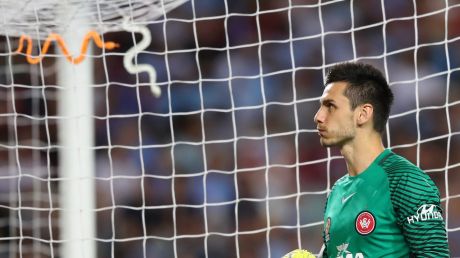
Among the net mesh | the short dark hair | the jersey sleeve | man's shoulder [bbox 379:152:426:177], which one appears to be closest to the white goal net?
the net mesh

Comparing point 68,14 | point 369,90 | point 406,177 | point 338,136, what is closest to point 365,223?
point 406,177

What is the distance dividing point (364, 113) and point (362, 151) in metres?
0.12

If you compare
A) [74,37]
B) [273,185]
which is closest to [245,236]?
[273,185]

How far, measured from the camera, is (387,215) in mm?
2381

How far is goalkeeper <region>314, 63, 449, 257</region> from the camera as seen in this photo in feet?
7.52

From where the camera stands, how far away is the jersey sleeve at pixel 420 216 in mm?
2266

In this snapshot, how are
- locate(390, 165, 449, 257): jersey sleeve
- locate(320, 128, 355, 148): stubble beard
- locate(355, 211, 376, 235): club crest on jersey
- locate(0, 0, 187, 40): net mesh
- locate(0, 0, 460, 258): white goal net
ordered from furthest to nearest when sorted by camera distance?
locate(0, 0, 460, 258): white goal net, locate(0, 0, 187, 40): net mesh, locate(320, 128, 355, 148): stubble beard, locate(355, 211, 376, 235): club crest on jersey, locate(390, 165, 449, 257): jersey sleeve

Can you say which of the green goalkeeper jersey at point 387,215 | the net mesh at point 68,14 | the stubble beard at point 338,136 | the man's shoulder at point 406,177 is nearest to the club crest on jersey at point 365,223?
the green goalkeeper jersey at point 387,215

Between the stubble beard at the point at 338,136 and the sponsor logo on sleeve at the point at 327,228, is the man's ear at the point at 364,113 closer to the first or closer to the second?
the stubble beard at the point at 338,136

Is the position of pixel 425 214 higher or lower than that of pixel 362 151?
lower

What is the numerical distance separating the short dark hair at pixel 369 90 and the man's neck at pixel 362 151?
0.15 feet

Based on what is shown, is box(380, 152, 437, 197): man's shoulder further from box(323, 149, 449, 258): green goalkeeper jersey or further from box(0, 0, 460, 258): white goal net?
box(0, 0, 460, 258): white goal net

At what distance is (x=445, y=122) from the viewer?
5.04 meters

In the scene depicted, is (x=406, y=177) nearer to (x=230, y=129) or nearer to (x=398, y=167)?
(x=398, y=167)
